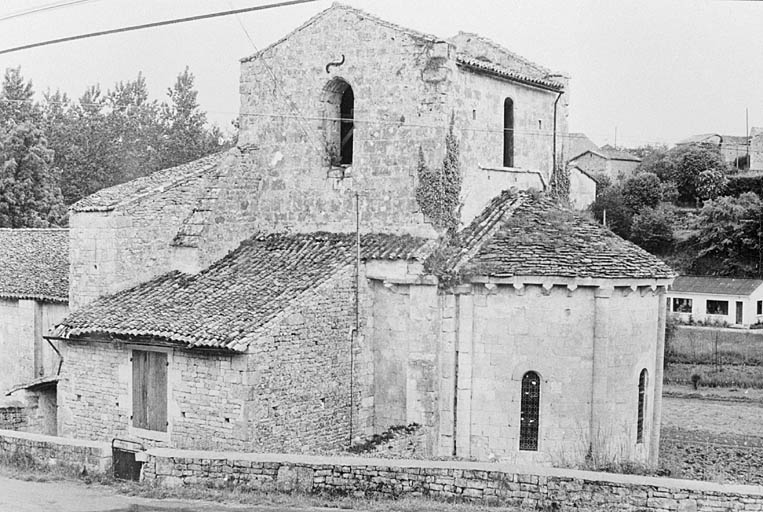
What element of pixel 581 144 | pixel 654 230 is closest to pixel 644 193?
pixel 654 230

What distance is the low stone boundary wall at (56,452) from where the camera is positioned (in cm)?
1594

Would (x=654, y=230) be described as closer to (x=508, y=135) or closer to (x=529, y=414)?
(x=508, y=135)

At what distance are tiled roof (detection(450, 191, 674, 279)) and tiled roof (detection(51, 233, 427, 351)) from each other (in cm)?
129

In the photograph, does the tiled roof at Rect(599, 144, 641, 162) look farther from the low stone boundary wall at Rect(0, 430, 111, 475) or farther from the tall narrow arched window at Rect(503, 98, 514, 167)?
the low stone boundary wall at Rect(0, 430, 111, 475)

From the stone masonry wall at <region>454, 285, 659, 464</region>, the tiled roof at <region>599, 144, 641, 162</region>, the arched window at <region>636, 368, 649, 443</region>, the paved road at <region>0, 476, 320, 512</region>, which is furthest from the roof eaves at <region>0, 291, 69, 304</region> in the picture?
the tiled roof at <region>599, 144, 641, 162</region>

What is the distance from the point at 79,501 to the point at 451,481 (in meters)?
5.58

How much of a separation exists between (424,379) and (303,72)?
7.98m

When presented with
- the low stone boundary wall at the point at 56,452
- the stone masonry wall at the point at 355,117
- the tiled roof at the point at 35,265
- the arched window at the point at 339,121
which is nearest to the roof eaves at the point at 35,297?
the tiled roof at the point at 35,265

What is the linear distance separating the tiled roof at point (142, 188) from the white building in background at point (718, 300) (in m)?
33.3

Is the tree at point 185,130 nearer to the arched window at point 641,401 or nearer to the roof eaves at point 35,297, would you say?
the roof eaves at point 35,297

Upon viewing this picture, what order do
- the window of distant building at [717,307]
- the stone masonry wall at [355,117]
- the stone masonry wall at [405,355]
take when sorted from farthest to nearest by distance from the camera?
the window of distant building at [717,307] < the stone masonry wall at [355,117] < the stone masonry wall at [405,355]

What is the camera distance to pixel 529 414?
19.9m

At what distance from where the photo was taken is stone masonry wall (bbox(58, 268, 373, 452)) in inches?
730

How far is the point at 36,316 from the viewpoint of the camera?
2720cm
